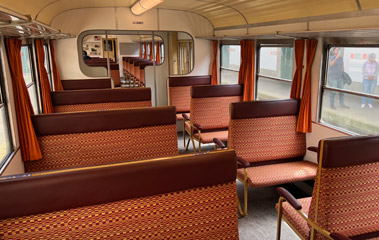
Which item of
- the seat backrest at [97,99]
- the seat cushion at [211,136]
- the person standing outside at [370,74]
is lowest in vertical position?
the seat cushion at [211,136]

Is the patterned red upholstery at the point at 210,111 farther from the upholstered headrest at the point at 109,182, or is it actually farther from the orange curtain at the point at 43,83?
the upholstered headrest at the point at 109,182

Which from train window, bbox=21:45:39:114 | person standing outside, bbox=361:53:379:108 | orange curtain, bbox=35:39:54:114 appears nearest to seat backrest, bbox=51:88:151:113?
orange curtain, bbox=35:39:54:114

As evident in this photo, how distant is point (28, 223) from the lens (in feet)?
5.84

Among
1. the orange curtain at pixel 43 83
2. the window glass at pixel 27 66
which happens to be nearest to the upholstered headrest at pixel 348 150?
the orange curtain at pixel 43 83

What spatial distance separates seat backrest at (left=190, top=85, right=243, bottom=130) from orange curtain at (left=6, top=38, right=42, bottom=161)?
2.81m

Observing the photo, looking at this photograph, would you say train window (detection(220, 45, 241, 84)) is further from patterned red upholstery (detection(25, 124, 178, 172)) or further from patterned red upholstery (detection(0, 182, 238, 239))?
patterned red upholstery (detection(0, 182, 238, 239))

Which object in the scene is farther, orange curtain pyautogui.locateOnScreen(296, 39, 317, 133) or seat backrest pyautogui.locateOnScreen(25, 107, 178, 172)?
orange curtain pyautogui.locateOnScreen(296, 39, 317, 133)

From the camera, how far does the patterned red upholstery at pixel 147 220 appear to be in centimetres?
180

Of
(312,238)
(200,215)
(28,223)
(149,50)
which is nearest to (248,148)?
(312,238)

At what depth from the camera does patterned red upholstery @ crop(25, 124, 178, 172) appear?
351 cm

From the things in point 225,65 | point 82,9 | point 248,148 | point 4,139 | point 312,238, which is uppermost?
point 82,9

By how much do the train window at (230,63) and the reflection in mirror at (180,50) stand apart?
0.84 m

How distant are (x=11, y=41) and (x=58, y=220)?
241cm

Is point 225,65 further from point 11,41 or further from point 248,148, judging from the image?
point 11,41
